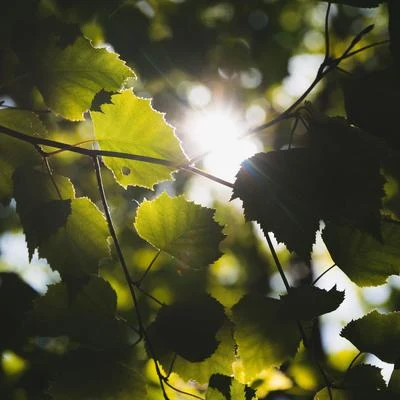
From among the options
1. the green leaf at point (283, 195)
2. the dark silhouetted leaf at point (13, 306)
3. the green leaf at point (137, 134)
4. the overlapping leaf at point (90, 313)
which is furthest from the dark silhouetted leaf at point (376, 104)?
the dark silhouetted leaf at point (13, 306)

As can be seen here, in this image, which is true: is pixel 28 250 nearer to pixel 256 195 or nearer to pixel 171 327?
pixel 171 327

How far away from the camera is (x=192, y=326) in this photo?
0.94 m

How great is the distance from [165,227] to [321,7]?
4830 millimetres

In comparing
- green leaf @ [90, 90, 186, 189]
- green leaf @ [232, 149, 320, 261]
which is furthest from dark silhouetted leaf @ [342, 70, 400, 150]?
green leaf @ [90, 90, 186, 189]

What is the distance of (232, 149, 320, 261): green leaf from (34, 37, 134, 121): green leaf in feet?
1.13

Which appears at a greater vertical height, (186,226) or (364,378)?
(186,226)

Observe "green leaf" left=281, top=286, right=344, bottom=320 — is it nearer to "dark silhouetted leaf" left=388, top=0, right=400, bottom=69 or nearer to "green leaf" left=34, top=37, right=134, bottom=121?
"dark silhouetted leaf" left=388, top=0, right=400, bottom=69

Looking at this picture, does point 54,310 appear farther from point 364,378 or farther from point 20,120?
point 364,378

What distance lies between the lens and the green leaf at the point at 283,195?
736 mm

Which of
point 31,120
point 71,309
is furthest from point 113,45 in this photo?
point 71,309

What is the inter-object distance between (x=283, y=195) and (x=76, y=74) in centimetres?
49

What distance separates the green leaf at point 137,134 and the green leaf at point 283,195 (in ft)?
0.81

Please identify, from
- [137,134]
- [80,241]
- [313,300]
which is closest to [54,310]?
[80,241]

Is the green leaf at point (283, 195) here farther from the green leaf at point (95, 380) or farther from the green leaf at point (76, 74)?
the green leaf at point (95, 380)
